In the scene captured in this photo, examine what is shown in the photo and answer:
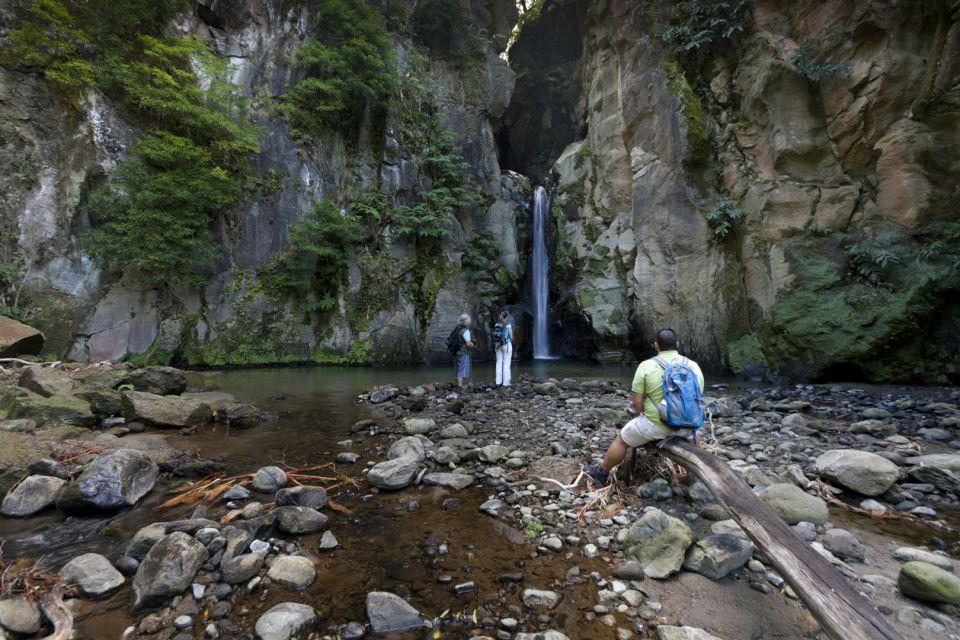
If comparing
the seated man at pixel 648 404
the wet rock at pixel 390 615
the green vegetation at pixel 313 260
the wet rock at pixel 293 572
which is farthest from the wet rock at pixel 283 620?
the green vegetation at pixel 313 260

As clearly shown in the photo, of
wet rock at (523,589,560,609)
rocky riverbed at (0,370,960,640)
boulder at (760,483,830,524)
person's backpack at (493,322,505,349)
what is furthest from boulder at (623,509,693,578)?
person's backpack at (493,322,505,349)

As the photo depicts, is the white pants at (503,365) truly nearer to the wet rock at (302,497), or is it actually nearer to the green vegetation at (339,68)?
the wet rock at (302,497)

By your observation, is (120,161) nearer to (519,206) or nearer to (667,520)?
(519,206)

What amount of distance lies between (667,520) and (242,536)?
3229mm

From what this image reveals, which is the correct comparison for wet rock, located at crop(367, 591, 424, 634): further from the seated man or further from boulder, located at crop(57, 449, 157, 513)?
boulder, located at crop(57, 449, 157, 513)

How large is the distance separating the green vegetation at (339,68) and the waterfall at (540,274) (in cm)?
956

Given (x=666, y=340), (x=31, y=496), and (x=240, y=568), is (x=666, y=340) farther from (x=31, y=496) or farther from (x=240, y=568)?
(x=31, y=496)

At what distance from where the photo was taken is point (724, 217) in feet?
40.8

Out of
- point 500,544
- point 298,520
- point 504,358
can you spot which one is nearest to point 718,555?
point 500,544

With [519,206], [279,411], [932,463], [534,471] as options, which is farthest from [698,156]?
[279,411]

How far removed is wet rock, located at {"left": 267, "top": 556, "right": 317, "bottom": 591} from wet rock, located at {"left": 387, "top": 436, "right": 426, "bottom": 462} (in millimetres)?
1842

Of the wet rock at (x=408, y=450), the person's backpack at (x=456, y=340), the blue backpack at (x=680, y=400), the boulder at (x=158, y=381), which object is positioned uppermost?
the person's backpack at (x=456, y=340)

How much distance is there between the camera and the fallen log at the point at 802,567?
1.66 meters

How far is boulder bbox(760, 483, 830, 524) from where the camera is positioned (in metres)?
3.11
